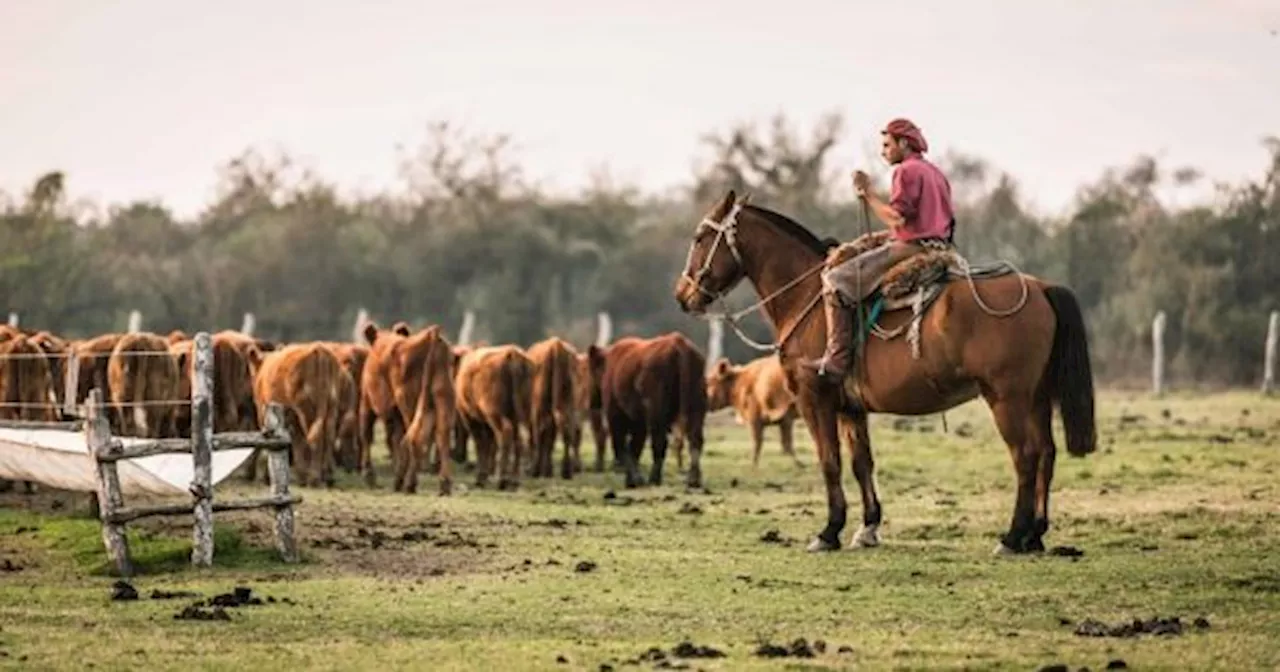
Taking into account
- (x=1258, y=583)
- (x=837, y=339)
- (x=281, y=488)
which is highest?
(x=837, y=339)

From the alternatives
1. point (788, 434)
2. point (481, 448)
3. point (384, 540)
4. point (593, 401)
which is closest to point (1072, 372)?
point (384, 540)

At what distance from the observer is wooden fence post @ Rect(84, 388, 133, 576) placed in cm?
1820

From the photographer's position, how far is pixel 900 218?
19.7 metres

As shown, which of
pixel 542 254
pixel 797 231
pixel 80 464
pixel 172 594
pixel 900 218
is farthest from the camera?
pixel 542 254

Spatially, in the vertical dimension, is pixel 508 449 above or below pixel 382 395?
A: below

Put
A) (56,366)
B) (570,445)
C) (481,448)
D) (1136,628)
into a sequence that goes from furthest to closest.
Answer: (570,445) < (481,448) < (56,366) < (1136,628)

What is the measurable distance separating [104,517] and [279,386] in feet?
34.7

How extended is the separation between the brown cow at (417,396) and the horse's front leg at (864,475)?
7791 mm

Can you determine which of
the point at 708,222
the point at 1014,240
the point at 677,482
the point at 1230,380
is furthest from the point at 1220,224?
the point at 708,222

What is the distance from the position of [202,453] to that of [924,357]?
561 centimetres

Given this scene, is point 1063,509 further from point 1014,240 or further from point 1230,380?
point 1014,240

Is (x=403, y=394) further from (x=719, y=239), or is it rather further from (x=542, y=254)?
(x=542, y=254)

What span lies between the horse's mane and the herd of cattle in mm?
7470

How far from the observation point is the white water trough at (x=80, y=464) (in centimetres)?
1894
